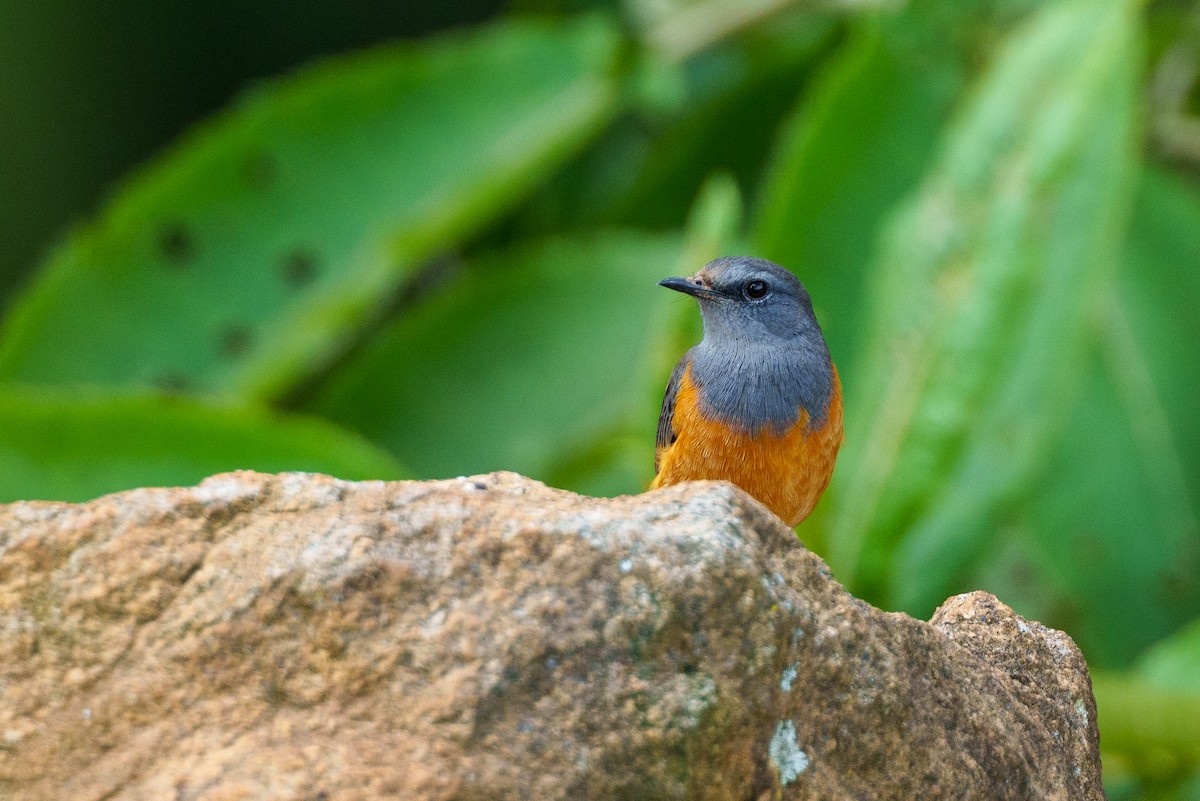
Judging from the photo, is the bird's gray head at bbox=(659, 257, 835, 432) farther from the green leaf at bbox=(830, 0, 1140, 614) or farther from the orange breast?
the green leaf at bbox=(830, 0, 1140, 614)

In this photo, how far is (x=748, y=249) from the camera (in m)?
5.54

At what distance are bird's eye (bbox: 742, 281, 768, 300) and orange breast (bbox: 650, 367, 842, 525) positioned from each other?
34cm

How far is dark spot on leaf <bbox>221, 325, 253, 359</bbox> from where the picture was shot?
611cm

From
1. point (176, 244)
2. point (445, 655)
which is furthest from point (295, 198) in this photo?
point (445, 655)

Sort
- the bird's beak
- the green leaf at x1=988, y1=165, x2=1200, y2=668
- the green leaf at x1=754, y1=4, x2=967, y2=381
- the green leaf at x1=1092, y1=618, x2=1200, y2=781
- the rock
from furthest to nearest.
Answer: the green leaf at x1=988, y1=165, x2=1200, y2=668
the green leaf at x1=754, y1=4, x2=967, y2=381
the green leaf at x1=1092, y1=618, x2=1200, y2=781
the bird's beak
the rock

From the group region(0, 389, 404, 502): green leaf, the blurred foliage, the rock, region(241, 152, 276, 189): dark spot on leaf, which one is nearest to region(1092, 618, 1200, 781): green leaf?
the blurred foliage

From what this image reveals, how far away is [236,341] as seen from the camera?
614 cm

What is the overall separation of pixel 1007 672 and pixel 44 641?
1548mm

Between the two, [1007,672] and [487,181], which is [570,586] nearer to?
[1007,672]

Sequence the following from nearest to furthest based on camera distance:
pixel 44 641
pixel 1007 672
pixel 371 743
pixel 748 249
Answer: pixel 371 743 → pixel 44 641 → pixel 1007 672 → pixel 748 249

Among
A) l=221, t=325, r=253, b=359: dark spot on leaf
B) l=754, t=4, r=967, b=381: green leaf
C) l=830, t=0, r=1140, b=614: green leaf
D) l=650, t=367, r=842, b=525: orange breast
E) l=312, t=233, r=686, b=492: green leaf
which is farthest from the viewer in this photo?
l=312, t=233, r=686, b=492: green leaf

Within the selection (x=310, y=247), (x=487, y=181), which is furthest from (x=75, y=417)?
(x=487, y=181)

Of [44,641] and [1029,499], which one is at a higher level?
[1029,499]

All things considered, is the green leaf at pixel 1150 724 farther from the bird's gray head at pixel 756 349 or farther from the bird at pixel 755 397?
the bird's gray head at pixel 756 349
